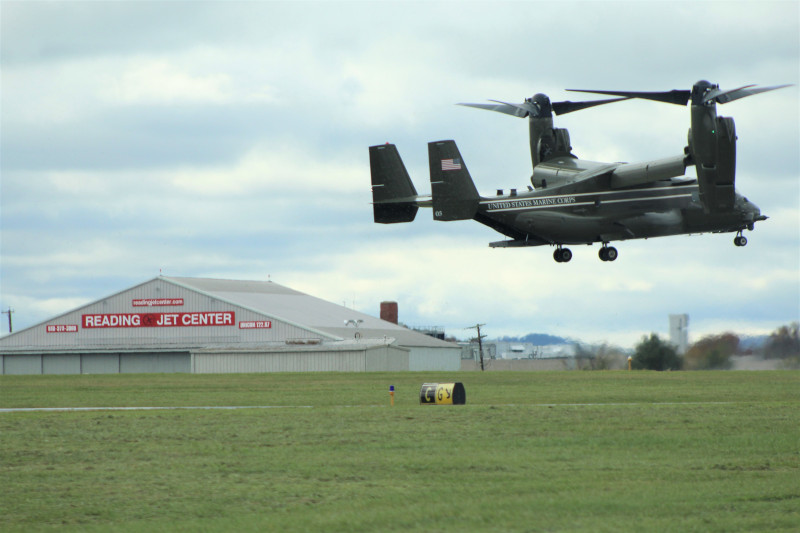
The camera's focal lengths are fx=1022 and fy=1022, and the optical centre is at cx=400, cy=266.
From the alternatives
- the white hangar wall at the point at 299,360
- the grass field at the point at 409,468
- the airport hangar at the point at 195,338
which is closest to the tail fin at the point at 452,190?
the grass field at the point at 409,468

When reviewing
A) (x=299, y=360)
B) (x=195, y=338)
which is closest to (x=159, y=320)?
(x=195, y=338)

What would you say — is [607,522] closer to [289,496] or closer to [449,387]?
[289,496]

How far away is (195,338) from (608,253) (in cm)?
5691

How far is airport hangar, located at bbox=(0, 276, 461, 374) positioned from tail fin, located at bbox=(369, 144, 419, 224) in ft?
127

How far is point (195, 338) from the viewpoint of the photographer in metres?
96.9

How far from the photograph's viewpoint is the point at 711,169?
137 ft

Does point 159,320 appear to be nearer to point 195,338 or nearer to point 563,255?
point 195,338

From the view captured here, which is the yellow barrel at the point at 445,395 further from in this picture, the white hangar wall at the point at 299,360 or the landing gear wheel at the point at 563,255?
the white hangar wall at the point at 299,360

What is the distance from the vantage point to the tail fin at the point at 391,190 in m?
50.9

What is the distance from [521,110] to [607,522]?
38.9 meters

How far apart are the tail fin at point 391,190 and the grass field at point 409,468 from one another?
1510cm

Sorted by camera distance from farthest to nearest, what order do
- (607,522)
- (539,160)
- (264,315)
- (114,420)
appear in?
(264,315) → (539,160) → (114,420) → (607,522)

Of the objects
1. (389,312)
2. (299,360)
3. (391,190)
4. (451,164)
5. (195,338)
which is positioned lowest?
(299,360)

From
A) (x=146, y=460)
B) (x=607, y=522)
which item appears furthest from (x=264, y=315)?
(x=607, y=522)
